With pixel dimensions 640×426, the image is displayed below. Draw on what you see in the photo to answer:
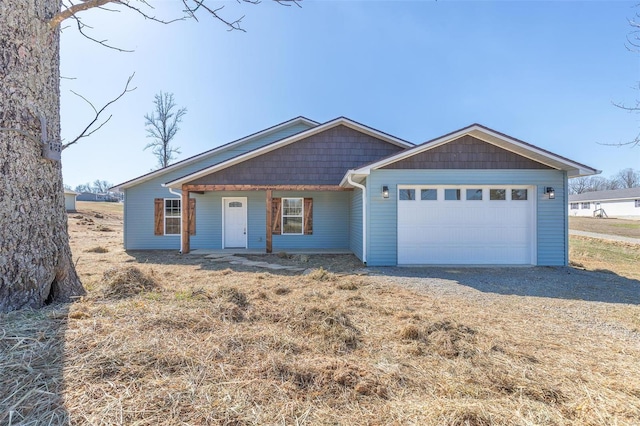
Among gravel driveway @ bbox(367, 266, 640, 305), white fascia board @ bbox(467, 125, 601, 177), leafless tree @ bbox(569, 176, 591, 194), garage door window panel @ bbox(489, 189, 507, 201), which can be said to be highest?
leafless tree @ bbox(569, 176, 591, 194)

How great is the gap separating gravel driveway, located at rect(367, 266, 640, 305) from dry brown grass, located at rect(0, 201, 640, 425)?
159cm

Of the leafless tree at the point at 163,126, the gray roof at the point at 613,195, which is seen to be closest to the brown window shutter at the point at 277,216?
the leafless tree at the point at 163,126

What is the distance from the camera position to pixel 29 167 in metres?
2.92

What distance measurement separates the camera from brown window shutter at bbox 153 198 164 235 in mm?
12125

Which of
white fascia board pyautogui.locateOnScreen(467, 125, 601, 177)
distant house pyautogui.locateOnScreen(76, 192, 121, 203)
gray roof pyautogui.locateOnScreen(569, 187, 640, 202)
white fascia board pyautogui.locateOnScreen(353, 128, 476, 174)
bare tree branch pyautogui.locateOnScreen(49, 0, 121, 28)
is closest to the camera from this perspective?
bare tree branch pyautogui.locateOnScreen(49, 0, 121, 28)

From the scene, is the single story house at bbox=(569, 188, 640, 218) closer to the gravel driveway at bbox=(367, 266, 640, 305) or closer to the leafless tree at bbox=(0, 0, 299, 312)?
the gravel driveway at bbox=(367, 266, 640, 305)

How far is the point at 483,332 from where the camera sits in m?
3.48

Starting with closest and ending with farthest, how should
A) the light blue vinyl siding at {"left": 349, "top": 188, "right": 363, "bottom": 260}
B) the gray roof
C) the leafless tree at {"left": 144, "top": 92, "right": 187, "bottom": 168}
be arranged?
1. the light blue vinyl siding at {"left": 349, "top": 188, "right": 363, "bottom": 260}
2. the leafless tree at {"left": 144, "top": 92, "right": 187, "bottom": 168}
3. the gray roof

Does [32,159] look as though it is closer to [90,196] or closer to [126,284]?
[126,284]

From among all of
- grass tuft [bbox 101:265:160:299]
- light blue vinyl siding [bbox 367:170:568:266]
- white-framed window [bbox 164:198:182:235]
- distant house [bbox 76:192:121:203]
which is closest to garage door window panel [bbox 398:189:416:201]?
light blue vinyl siding [bbox 367:170:568:266]

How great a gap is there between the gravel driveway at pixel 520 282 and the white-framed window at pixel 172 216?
334 inches

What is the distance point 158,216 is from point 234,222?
3.09m

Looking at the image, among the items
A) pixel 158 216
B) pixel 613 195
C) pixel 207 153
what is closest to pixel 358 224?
pixel 207 153

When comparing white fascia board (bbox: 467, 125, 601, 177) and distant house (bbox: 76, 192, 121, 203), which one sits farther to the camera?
distant house (bbox: 76, 192, 121, 203)
